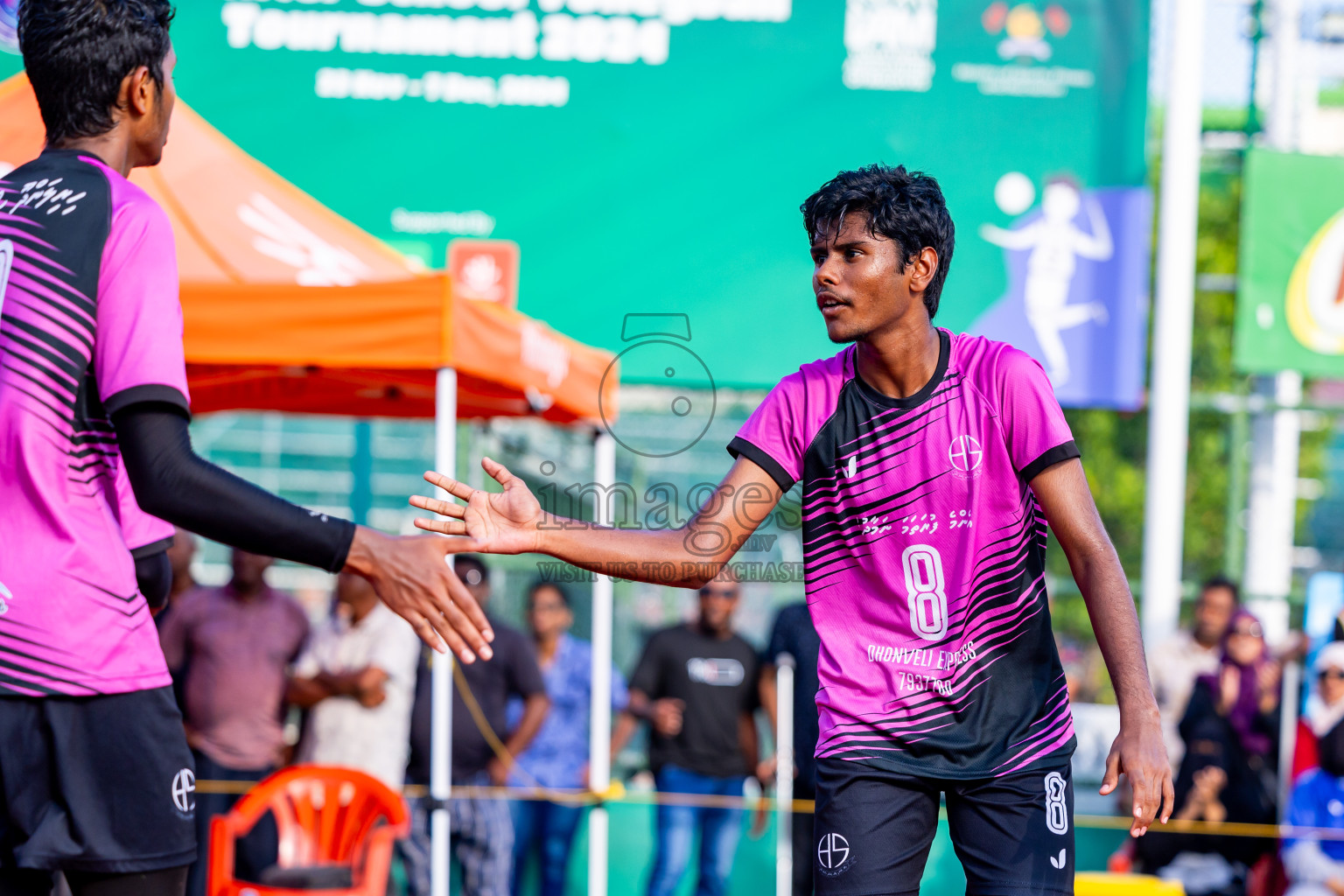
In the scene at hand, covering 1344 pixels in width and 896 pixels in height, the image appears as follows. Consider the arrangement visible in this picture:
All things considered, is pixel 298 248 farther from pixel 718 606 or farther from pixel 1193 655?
pixel 1193 655

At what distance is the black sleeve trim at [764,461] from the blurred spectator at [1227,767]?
16.4ft

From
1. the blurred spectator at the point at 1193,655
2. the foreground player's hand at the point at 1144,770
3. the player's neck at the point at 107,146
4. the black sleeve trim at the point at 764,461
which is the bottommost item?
the blurred spectator at the point at 1193,655

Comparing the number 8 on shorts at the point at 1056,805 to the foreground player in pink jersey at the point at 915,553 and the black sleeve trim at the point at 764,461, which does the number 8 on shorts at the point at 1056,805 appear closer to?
the foreground player in pink jersey at the point at 915,553

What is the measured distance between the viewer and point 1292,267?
8.38 meters

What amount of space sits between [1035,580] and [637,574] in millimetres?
918

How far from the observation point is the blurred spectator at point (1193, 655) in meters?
7.14

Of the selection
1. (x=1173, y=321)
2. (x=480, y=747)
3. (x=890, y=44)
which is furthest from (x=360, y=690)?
(x=1173, y=321)

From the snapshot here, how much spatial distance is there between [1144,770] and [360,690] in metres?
4.75

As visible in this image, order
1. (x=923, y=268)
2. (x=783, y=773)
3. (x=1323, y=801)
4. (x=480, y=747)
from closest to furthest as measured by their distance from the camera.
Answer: (x=923, y=268) < (x=1323, y=801) < (x=480, y=747) < (x=783, y=773)

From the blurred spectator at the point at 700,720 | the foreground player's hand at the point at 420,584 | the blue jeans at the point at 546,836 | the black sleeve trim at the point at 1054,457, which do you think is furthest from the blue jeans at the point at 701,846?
the foreground player's hand at the point at 420,584

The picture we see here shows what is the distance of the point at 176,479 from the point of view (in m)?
1.93

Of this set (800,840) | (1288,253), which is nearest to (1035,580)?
(800,840)

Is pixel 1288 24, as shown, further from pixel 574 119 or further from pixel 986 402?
pixel 986 402

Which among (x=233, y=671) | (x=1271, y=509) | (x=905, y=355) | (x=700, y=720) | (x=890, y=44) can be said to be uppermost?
(x=890, y=44)
